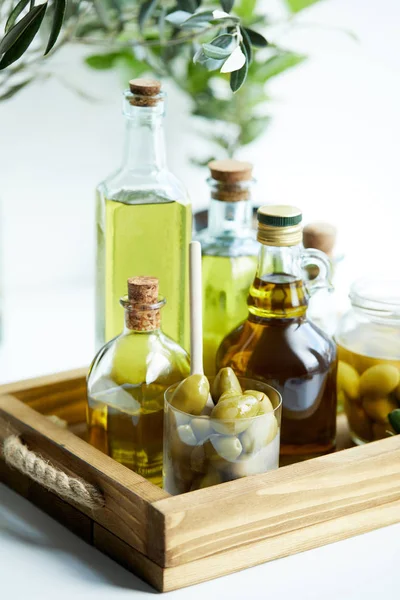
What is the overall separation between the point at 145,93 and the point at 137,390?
24 cm

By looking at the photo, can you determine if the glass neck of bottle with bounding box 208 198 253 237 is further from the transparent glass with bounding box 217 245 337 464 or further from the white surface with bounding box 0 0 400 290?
the white surface with bounding box 0 0 400 290

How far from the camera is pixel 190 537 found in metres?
0.61

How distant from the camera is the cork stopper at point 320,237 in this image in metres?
0.88

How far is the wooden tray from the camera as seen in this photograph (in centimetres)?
61

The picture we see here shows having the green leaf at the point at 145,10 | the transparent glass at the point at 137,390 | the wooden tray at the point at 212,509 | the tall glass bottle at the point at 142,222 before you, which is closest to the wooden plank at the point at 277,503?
the wooden tray at the point at 212,509

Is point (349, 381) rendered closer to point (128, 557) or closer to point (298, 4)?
point (128, 557)

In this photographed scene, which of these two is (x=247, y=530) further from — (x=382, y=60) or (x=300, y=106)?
(x=300, y=106)

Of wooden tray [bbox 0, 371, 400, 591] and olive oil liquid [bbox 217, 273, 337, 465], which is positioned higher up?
olive oil liquid [bbox 217, 273, 337, 465]

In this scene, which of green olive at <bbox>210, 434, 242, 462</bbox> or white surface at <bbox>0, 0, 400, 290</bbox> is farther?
white surface at <bbox>0, 0, 400, 290</bbox>

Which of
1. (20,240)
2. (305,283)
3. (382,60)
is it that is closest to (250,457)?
(305,283)

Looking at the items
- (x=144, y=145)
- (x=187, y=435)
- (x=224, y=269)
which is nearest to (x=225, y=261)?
(x=224, y=269)

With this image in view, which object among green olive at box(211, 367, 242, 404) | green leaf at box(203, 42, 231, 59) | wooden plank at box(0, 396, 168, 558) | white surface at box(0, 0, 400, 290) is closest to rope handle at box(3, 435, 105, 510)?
wooden plank at box(0, 396, 168, 558)

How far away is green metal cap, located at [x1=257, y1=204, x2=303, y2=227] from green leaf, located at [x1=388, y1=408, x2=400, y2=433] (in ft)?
0.58

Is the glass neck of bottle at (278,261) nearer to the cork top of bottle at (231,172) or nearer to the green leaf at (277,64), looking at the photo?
the cork top of bottle at (231,172)
